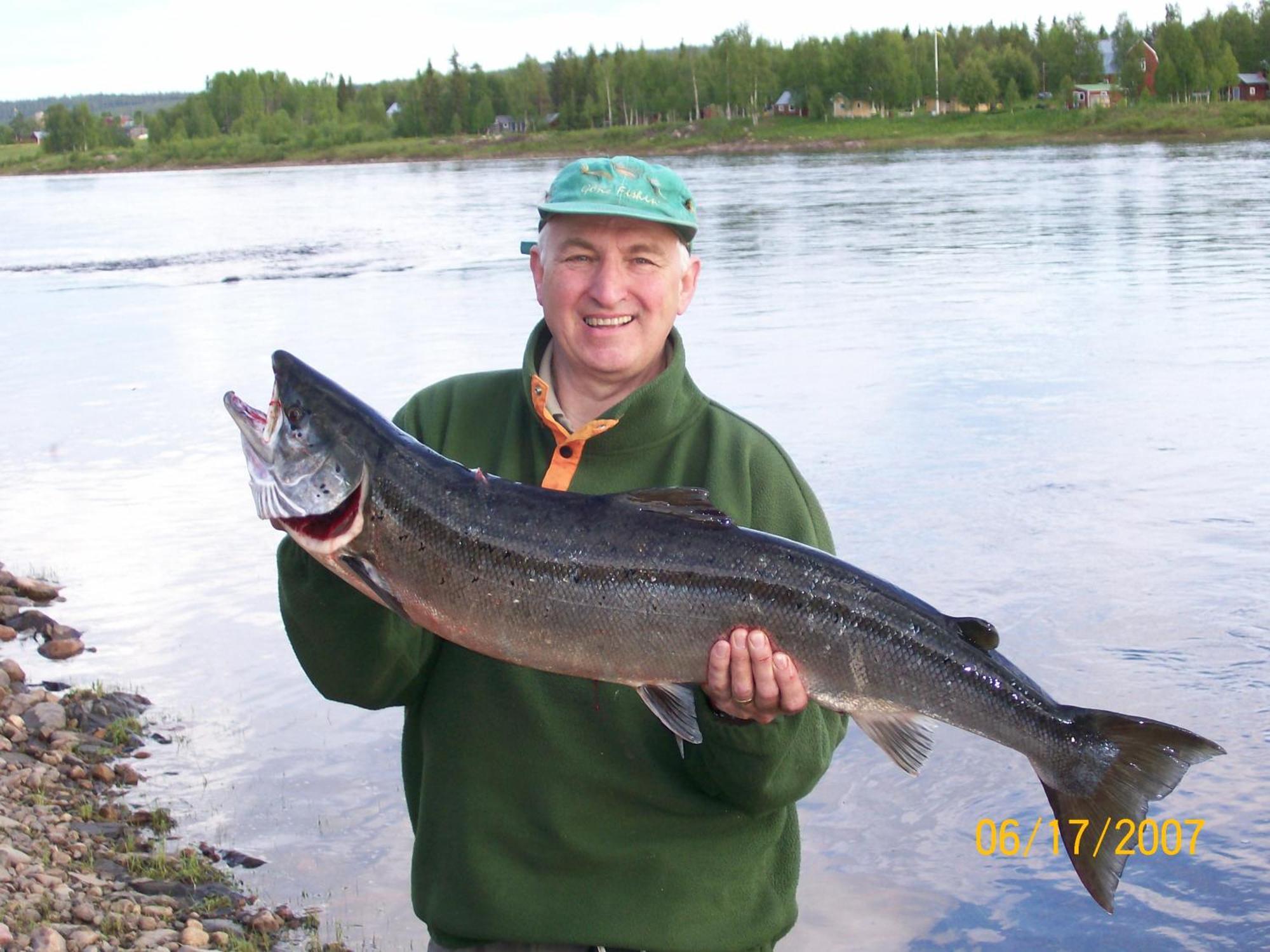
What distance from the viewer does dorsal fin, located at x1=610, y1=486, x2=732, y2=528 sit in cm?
306

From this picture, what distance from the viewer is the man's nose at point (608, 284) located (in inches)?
127

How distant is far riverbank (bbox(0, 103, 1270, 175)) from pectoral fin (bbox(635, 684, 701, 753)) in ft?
218

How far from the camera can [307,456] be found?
316cm

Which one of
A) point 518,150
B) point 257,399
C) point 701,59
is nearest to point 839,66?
point 701,59

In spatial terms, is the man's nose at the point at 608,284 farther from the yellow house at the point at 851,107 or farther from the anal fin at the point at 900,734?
the yellow house at the point at 851,107

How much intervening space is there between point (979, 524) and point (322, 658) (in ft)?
22.8

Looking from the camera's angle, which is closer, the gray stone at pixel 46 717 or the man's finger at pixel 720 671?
the man's finger at pixel 720 671

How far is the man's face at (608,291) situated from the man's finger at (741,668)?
71 centimetres

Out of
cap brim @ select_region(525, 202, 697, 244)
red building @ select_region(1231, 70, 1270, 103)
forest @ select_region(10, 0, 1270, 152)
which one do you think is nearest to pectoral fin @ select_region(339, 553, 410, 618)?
cap brim @ select_region(525, 202, 697, 244)

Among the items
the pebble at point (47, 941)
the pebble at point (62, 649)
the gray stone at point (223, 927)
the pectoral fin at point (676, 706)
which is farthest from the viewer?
the pebble at point (62, 649)

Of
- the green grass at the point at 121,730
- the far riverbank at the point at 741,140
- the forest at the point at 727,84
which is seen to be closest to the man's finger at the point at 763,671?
the green grass at the point at 121,730

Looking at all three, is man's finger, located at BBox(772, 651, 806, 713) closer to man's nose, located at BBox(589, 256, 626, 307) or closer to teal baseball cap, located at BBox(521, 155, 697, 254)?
man's nose, located at BBox(589, 256, 626, 307)

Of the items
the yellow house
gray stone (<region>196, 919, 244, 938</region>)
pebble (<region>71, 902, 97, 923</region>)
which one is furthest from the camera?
the yellow house
